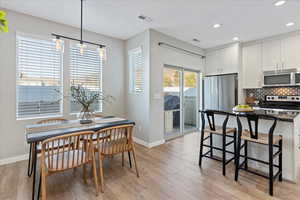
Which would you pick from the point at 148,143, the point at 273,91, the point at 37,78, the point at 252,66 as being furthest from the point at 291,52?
the point at 37,78

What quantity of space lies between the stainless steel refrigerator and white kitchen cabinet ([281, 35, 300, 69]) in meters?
1.16

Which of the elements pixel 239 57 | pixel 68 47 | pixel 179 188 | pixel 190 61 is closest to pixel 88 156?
pixel 179 188

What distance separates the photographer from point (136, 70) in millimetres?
4113

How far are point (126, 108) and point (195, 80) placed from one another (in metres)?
2.51

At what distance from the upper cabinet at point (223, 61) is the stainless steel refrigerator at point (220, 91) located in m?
0.26

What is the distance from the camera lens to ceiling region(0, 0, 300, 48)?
258 centimetres

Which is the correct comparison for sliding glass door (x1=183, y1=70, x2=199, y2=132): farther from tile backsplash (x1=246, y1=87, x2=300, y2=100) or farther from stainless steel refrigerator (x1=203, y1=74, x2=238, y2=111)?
tile backsplash (x1=246, y1=87, x2=300, y2=100)

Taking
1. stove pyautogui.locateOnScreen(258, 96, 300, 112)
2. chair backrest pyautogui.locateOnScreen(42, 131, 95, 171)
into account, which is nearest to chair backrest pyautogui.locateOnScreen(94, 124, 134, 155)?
chair backrest pyautogui.locateOnScreen(42, 131, 95, 171)

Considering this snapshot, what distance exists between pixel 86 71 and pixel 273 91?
16.7 ft

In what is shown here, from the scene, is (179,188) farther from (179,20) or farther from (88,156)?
(179,20)

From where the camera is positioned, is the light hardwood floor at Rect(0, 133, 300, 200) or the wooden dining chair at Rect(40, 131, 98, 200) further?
the light hardwood floor at Rect(0, 133, 300, 200)

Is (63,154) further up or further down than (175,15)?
further down

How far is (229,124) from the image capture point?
9.21 feet

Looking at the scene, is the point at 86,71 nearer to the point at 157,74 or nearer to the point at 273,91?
the point at 157,74
